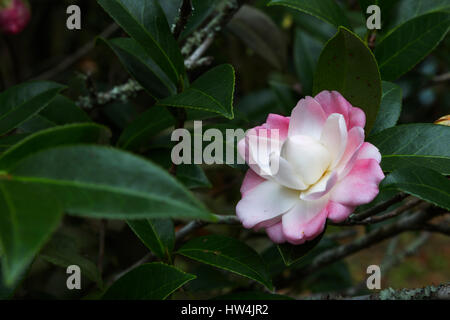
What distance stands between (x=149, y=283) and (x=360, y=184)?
301 millimetres

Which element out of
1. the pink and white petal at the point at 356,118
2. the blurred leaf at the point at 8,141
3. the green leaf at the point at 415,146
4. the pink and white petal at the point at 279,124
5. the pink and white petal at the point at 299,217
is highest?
the pink and white petal at the point at 356,118

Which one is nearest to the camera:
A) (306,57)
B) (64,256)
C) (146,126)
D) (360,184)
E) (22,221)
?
(22,221)

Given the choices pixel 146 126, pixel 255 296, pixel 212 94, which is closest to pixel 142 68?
pixel 146 126

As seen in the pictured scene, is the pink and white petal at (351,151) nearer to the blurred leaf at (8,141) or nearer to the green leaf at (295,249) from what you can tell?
the green leaf at (295,249)

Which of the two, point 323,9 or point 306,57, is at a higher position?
point 323,9

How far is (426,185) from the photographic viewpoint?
575mm

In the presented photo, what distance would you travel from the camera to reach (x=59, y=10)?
74.0 inches

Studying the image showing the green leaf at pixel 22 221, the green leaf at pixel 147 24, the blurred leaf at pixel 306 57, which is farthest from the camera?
the blurred leaf at pixel 306 57

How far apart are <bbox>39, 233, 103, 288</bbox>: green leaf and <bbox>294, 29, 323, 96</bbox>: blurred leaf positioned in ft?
2.03

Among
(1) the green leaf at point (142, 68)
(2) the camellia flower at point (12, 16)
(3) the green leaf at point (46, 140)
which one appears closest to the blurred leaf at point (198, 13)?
(1) the green leaf at point (142, 68)

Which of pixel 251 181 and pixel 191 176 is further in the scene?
pixel 191 176

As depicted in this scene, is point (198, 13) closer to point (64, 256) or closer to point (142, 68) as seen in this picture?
point (142, 68)

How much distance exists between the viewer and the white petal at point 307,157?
587 millimetres
